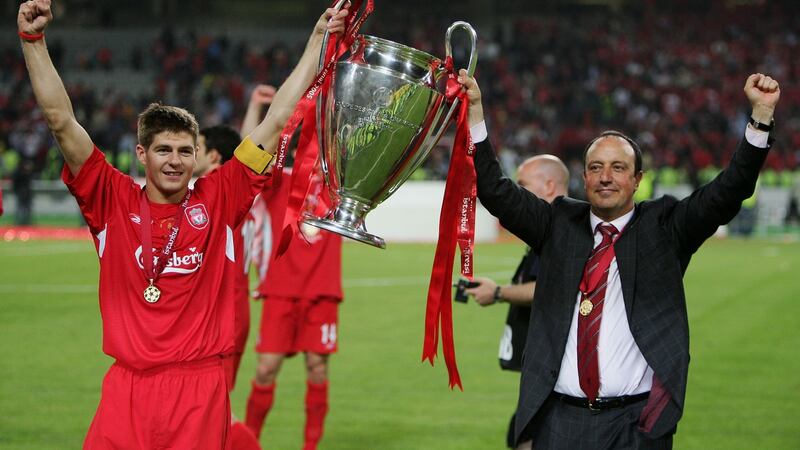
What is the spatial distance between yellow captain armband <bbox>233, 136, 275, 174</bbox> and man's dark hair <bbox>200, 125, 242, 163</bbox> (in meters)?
1.93

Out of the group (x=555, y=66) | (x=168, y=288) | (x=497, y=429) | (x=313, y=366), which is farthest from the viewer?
(x=555, y=66)

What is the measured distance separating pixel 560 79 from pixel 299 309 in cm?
2922

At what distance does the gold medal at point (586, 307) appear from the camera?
3996 mm

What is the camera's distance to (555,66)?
35500mm

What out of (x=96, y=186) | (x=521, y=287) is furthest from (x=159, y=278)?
(x=521, y=287)

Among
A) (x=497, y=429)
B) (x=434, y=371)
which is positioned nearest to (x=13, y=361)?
(x=434, y=371)

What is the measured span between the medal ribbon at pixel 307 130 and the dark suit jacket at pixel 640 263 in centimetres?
63

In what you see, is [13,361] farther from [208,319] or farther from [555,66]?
[555,66]

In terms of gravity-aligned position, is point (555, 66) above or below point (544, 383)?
above

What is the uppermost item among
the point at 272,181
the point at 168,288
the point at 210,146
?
the point at 210,146

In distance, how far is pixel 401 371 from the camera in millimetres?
9516

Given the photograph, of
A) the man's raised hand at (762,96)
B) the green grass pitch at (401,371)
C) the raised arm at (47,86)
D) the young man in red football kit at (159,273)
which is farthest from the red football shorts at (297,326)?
the man's raised hand at (762,96)

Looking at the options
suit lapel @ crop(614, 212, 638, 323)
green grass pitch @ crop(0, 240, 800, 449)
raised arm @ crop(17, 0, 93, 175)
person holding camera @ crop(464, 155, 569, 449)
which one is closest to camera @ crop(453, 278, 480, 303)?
person holding camera @ crop(464, 155, 569, 449)

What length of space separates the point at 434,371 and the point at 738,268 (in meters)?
9.71
